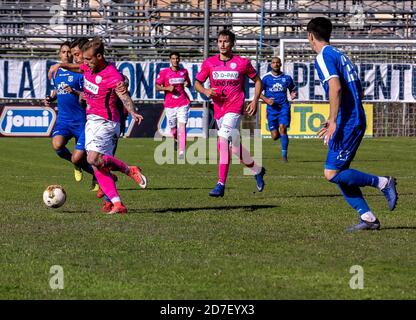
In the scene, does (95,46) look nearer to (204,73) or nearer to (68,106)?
(204,73)

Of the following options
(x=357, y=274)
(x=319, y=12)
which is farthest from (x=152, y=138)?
(x=357, y=274)

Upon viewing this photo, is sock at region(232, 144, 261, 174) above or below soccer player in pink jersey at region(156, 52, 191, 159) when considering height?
below

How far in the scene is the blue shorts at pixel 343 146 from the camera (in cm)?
1005

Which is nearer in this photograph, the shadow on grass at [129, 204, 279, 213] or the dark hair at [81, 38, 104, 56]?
the dark hair at [81, 38, 104, 56]

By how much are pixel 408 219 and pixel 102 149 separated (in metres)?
3.55

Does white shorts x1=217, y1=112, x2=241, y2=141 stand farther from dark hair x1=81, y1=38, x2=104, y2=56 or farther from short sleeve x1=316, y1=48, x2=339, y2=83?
short sleeve x1=316, y1=48, x2=339, y2=83

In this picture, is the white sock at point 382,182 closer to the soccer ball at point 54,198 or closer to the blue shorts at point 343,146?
the blue shorts at point 343,146

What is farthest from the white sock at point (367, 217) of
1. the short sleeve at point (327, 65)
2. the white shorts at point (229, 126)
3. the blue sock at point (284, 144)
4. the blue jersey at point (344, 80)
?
the blue sock at point (284, 144)

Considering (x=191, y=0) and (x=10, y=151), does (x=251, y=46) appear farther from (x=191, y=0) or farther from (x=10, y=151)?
(x=10, y=151)

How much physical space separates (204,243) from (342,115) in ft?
6.31

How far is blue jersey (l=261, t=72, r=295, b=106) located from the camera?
77.7 feet

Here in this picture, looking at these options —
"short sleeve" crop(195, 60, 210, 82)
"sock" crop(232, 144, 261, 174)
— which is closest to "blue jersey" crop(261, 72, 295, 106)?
"sock" crop(232, 144, 261, 174)

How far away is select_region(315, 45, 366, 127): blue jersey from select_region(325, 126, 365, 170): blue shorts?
0.07 meters

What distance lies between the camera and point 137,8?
44.5 m
